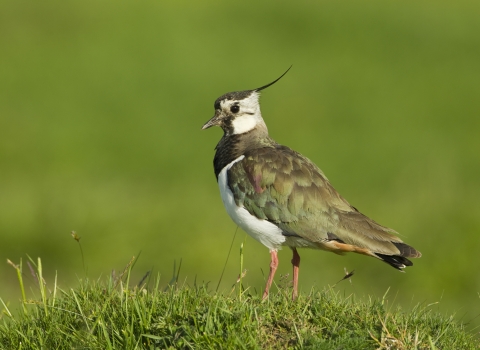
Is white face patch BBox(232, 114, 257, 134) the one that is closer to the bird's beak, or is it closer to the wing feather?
the bird's beak

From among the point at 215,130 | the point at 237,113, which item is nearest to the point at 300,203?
the point at 237,113

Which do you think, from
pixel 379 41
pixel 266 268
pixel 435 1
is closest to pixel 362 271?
pixel 266 268

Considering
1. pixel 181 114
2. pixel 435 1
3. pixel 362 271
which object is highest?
pixel 435 1

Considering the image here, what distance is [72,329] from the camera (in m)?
5.67

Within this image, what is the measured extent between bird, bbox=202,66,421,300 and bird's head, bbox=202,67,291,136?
23.2 inches

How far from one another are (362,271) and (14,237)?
471 centimetres

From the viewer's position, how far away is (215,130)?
17.7 m

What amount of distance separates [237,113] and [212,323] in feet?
9.20

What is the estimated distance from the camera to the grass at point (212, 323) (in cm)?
537

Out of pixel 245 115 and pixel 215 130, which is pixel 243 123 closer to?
pixel 245 115

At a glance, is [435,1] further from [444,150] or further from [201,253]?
[201,253]

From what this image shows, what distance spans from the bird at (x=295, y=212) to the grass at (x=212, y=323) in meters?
0.63

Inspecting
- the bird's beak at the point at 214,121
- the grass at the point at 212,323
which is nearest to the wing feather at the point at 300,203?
the grass at the point at 212,323

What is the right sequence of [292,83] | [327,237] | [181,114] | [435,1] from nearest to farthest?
[327,237]
[181,114]
[292,83]
[435,1]
